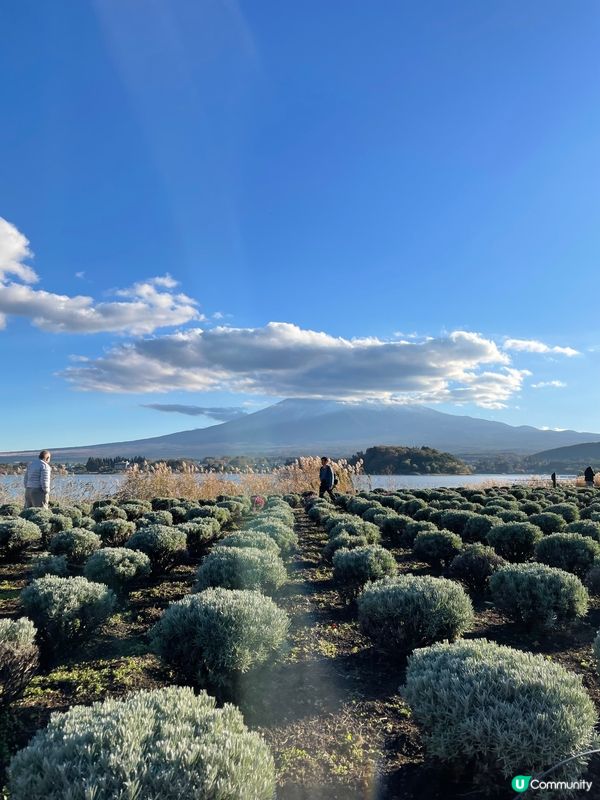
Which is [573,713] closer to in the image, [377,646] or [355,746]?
[355,746]

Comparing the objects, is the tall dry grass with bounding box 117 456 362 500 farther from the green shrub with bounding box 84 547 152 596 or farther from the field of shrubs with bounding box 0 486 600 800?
the green shrub with bounding box 84 547 152 596

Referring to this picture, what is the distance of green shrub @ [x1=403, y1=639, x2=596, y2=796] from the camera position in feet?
8.53

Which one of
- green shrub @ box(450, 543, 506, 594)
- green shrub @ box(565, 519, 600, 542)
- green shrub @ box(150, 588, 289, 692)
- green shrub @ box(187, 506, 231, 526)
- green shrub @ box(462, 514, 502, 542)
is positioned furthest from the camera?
green shrub @ box(187, 506, 231, 526)

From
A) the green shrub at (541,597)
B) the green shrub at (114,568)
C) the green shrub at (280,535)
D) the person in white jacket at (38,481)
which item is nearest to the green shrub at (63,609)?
the green shrub at (114,568)

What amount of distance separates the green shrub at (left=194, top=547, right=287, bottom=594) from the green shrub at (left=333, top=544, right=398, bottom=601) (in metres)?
0.85

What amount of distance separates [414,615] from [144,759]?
3.13m

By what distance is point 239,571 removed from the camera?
20.4 ft

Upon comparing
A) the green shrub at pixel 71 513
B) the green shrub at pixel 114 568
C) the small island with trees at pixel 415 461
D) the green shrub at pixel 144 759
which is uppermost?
the green shrub at pixel 144 759

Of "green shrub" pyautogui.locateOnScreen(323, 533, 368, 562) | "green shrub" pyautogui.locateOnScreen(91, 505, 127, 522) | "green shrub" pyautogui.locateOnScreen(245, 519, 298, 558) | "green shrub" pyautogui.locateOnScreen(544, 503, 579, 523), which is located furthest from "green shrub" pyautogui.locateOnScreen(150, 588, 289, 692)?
"green shrub" pyautogui.locateOnScreen(544, 503, 579, 523)

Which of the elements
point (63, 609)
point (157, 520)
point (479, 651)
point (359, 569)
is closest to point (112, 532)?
point (157, 520)

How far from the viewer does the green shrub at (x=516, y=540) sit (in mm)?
8883

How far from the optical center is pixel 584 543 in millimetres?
7699

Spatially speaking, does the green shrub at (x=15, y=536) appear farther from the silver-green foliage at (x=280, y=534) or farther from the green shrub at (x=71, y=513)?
the silver-green foliage at (x=280, y=534)

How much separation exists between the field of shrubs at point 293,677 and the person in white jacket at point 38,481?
5.19 metres
